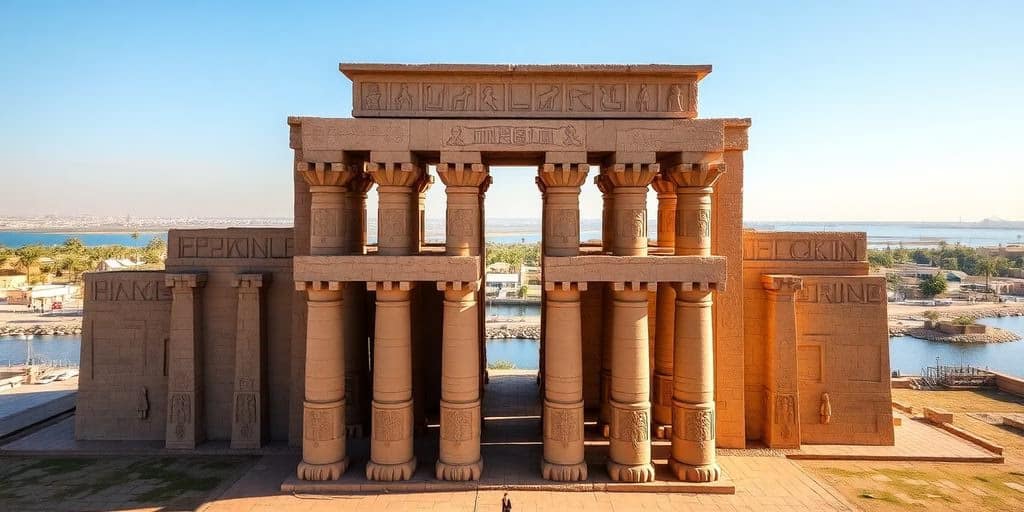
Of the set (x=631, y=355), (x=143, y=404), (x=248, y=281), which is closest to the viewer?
(x=631, y=355)

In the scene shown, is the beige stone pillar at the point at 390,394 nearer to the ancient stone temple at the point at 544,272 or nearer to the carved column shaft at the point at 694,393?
the ancient stone temple at the point at 544,272

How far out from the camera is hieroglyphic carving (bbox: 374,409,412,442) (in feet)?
46.9

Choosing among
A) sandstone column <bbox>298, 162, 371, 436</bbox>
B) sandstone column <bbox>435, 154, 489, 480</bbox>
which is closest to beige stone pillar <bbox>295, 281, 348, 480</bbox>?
sandstone column <bbox>298, 162, 371, 436</bbox>

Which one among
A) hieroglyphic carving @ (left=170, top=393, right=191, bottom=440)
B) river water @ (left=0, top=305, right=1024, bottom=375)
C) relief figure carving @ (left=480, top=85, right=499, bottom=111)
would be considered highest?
relief figure carving @ (left=480, top=85, right=499, bottom=111)

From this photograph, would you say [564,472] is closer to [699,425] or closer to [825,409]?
[699,425]

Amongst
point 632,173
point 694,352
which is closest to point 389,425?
point 694,352

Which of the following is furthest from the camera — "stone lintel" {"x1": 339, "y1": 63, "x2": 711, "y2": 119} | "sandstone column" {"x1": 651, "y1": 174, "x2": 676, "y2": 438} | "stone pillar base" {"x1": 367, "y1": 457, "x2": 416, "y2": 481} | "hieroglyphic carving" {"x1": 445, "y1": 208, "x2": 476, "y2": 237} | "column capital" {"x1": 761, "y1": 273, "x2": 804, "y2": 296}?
"sandstone column" {"x1": 651, "y1": 174, "x2": 676, "y2": 438}

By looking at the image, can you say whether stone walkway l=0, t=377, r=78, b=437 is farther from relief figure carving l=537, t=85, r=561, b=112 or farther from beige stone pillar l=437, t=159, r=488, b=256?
relief figure carving l=537, t=85, r=561, b=112

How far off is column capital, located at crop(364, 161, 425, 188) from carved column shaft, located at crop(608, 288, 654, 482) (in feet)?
22.1

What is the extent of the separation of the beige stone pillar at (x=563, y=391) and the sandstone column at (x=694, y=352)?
9.51 ft

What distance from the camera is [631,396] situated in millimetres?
14367

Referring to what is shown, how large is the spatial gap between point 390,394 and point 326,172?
643cm

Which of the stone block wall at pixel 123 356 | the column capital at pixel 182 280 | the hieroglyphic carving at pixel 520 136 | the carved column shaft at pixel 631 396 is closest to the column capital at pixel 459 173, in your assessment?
the hieroglyphic carving at pixel 520 136

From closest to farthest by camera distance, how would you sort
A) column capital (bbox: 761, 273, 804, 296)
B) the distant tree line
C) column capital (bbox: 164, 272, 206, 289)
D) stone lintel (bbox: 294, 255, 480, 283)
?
stone lintel (bbox: 294, 255, 480, 283) < column capital (bbox: 761, 273, 804, 296) < column capital (bbox: 164, 272, 206, 289) < the distant tree line
